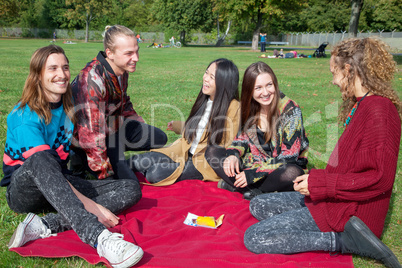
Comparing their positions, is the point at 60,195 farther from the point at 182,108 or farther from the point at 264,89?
the point at 182,108

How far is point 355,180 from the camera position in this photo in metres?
2.83

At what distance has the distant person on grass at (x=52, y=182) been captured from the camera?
2.94 m

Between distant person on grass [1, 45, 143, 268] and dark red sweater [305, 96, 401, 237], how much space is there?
1.58 meters

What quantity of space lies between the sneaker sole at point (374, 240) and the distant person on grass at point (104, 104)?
106 inches

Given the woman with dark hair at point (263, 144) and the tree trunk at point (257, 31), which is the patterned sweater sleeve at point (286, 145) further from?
the tree trunk at point (257, 31)

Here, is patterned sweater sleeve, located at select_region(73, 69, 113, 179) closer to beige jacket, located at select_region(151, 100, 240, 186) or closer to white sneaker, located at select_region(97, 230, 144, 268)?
beige jacket, located at select_region(151, 100, 240, 186)

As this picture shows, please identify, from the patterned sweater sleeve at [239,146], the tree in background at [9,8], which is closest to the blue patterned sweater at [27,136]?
the patterned sweater sleeve at [239,146]

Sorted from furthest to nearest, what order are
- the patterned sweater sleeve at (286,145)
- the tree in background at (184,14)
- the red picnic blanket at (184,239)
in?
1. the tree in background at (184,14)
2. the patterned sweater sleeve at (286,145)
3. the red picnic blanket at (184,239)

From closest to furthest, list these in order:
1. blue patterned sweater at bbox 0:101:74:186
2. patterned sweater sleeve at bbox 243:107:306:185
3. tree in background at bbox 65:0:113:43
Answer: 1. blue patterned sweater at bbox 0:101:74:186
2. patterned sweater sleeve at bbox 243:107:306:185
3. tree in background at bbox 65:0:113:43

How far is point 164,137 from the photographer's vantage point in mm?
5887

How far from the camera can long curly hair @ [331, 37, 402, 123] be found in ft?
9.62

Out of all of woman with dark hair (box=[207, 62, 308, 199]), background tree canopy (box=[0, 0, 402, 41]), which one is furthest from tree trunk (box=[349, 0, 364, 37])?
woman with dark hair (box=[207, 62, 308, 199])

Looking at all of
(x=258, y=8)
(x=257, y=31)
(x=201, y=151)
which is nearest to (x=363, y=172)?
(x=201, y=151)

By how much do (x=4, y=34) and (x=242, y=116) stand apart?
73601mm
